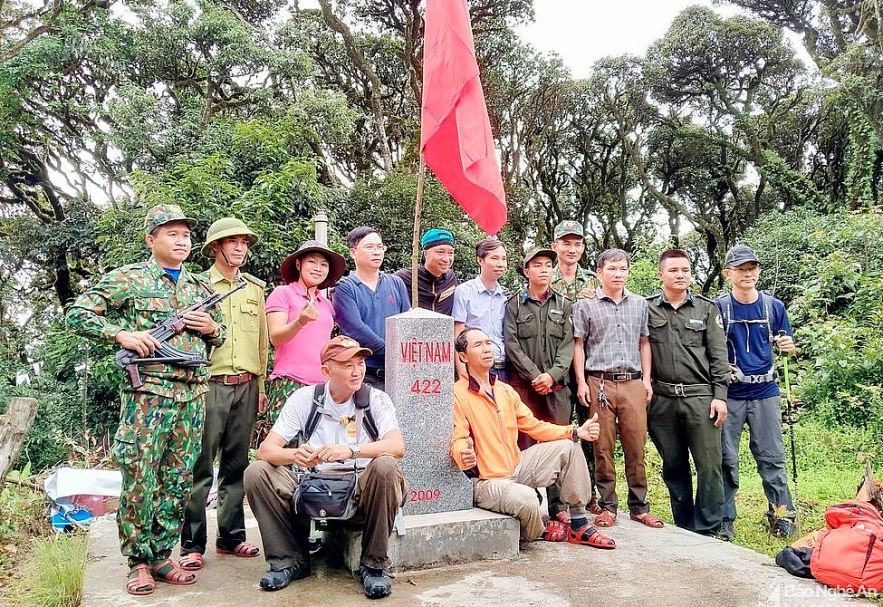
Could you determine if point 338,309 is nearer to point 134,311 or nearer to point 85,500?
point 134,311

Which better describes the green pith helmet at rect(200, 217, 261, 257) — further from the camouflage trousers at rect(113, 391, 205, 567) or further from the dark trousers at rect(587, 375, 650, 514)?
the dark trousers at rect(587, 375, 650, 514)

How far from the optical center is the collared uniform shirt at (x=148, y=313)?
11.1 feet

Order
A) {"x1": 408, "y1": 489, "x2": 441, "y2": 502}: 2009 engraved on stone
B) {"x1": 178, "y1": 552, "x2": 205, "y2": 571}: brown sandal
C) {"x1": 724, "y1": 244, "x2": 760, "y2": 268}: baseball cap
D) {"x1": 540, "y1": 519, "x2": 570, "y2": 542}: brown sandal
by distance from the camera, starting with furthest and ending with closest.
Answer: {"x1": 724, "y1": 244, "x2": 760, "y2": 268}: baseball cap → {"x1": 540, "y1": 519, "x2": 570, "y2": 542}: brown sandal → {"x1": 408, "y1": 489, "x2": 441, "y2": 502}: 2009 engraved on stone → {"x1": 178, "y1": 552, "x2": 205, "y2": 571}: brown sandal

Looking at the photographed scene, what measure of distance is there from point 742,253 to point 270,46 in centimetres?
1012

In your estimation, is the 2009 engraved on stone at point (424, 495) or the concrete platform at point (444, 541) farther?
the 2009 engraved on stone at point (424, 495)

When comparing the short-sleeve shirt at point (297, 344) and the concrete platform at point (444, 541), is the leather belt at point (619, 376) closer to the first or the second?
the concrete platform at point (444, 541)

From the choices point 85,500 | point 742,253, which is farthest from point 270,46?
point 742,253

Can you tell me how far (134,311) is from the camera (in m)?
3.52

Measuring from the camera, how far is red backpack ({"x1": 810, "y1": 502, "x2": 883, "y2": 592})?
3408mm

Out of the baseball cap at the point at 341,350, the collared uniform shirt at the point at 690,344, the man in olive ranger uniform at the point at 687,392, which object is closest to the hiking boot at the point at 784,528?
the man in olive ranger uniform at the point at 687,392

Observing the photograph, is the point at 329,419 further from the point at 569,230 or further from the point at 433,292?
the point at 569,230

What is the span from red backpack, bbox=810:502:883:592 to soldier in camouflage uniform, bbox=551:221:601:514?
153cm

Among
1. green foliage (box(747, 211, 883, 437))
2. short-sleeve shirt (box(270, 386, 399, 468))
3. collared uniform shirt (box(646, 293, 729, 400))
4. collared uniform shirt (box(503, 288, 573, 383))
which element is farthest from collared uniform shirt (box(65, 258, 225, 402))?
green foliage (box(747, 211, 883, 437))

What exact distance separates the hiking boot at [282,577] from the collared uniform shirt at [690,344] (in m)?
2.78
